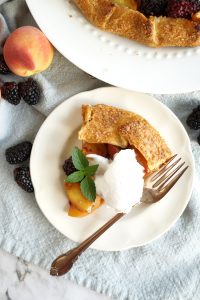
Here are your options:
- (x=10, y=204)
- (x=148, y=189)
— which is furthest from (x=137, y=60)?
(x=10, y=204)

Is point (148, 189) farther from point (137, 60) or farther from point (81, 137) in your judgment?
point (137, 60)

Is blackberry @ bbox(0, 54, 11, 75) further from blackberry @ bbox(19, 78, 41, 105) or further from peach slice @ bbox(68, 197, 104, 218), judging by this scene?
peach slice @ bbox(68, 197, 104, 218)

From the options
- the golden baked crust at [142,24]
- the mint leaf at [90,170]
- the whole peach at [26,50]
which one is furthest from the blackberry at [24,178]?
the golden baked crust at [142,24]

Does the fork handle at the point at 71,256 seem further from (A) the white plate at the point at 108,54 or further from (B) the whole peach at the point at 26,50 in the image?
(B) the whole peach at the point at 26,50

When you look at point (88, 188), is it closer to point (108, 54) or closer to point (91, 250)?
point (91, 250)

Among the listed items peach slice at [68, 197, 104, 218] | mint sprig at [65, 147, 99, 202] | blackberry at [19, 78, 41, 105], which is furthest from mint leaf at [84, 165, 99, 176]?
blackberry at [19, 78, 41, 105]

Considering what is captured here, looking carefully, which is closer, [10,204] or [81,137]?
[81,137]
